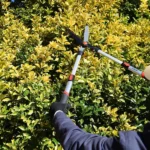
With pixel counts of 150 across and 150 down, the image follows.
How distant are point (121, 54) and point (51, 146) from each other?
5.03 ft

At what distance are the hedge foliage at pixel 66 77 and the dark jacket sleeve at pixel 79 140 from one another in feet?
2.88

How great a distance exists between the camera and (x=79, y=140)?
1702mm

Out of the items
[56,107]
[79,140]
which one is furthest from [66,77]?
[79,140]

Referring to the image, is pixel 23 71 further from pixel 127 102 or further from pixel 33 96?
pixel 127 102

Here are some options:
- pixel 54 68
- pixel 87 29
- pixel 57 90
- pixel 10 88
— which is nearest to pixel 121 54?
pixel 87 29

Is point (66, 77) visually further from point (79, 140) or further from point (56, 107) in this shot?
point (79, 140)

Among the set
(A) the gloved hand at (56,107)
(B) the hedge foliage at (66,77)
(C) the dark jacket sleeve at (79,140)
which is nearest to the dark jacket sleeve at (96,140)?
(C) the dark jacket sleeve at (79,140)

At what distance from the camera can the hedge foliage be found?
9.19 ft

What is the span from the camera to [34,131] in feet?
9.05

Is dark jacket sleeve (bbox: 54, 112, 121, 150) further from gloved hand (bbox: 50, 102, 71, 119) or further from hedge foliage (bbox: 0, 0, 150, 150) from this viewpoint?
hedge foliage (bbox: 0, 0, 150, 150)

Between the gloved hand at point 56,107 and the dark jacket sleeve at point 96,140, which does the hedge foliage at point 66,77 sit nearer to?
the gloved hand at point 56,107

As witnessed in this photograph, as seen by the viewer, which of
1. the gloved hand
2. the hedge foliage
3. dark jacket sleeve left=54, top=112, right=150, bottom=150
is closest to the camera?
dark jacket sleeve left=54, top=112, right=150, bottom=150

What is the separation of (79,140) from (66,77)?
56.1 inches

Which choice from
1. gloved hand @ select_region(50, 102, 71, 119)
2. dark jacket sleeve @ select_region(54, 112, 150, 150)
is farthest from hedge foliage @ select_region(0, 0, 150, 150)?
dark jacket sleeve @ select_region(54, 112, 150, 150)
